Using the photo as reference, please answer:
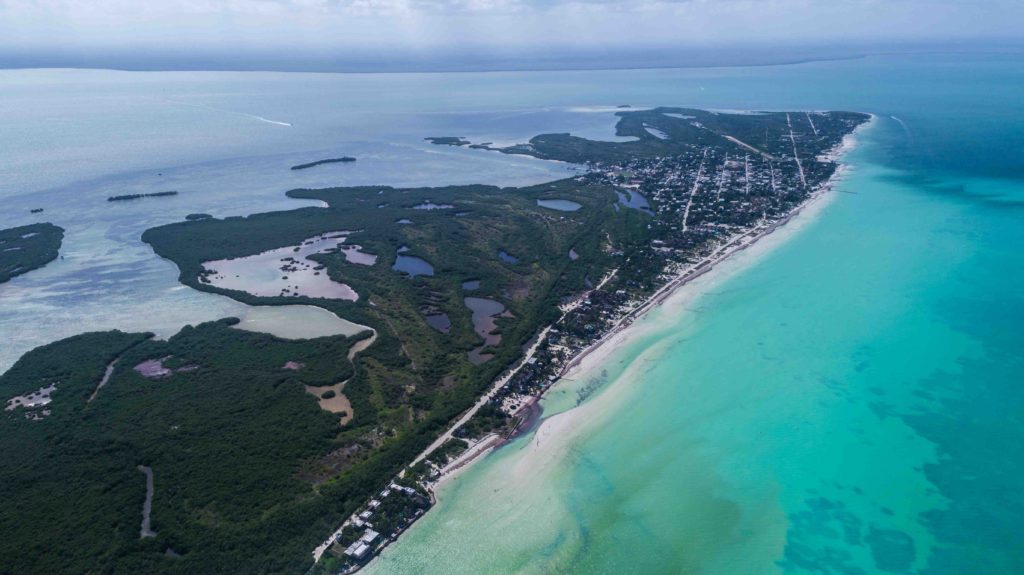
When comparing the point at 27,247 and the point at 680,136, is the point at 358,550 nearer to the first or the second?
the point at 27,247

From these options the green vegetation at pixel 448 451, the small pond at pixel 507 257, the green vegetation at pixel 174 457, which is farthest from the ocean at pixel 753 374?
the small pond at pixel 507 257

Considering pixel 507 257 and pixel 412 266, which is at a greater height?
pixel 507 257

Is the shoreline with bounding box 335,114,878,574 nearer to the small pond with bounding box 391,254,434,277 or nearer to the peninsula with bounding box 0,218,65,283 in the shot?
the small pond with bounding box 391,254,434,277

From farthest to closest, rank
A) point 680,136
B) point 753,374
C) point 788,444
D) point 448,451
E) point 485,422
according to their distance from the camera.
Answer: point 680,136 < point 753,374 < point 485,422 < point 788,444 < point 448,451

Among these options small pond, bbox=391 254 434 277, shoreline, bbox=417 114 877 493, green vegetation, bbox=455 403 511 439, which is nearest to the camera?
shoreline, bbox=417 114 877 493

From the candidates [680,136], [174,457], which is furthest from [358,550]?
[680,136]

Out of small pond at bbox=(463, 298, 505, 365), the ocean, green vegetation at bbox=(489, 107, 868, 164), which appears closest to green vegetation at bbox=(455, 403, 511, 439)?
the ocean

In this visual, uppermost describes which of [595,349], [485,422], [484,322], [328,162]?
[328,162]

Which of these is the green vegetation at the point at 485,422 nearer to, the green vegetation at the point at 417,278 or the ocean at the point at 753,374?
the green vegetation at the point at 417,278
